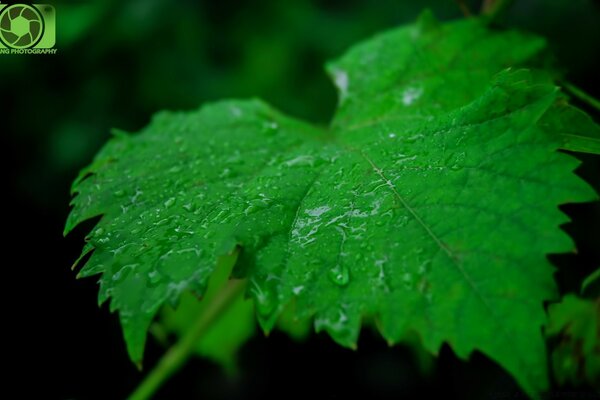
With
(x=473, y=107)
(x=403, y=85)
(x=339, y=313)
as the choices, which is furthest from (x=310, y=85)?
(x=339, y=313)

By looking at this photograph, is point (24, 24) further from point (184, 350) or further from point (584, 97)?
point (584, 97)

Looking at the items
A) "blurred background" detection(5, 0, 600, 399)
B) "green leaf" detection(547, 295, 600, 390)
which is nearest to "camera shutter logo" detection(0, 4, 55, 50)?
"blurred background" detection(5, 0, 600, 399)

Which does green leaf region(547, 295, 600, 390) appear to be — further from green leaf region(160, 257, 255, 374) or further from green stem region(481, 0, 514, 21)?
green leaf region(160, 257, 255, 374)

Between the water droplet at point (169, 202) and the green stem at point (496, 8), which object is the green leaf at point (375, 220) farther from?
the green stem at point (496, 8)

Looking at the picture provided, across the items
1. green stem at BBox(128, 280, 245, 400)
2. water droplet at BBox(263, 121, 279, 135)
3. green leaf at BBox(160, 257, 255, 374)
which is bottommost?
green leaf at BBox(160, 257, 255, 374)

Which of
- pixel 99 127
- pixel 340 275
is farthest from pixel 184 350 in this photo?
pixel 99 127

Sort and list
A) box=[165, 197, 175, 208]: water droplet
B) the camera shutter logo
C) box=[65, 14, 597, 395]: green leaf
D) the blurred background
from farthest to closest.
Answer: the blurred background < the camera shutter logo < box=[165, 197, 175, 208]: water droplet < box=[65, 14, 597, 395]: green leaf

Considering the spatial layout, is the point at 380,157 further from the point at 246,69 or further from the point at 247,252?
the point at 246,69
